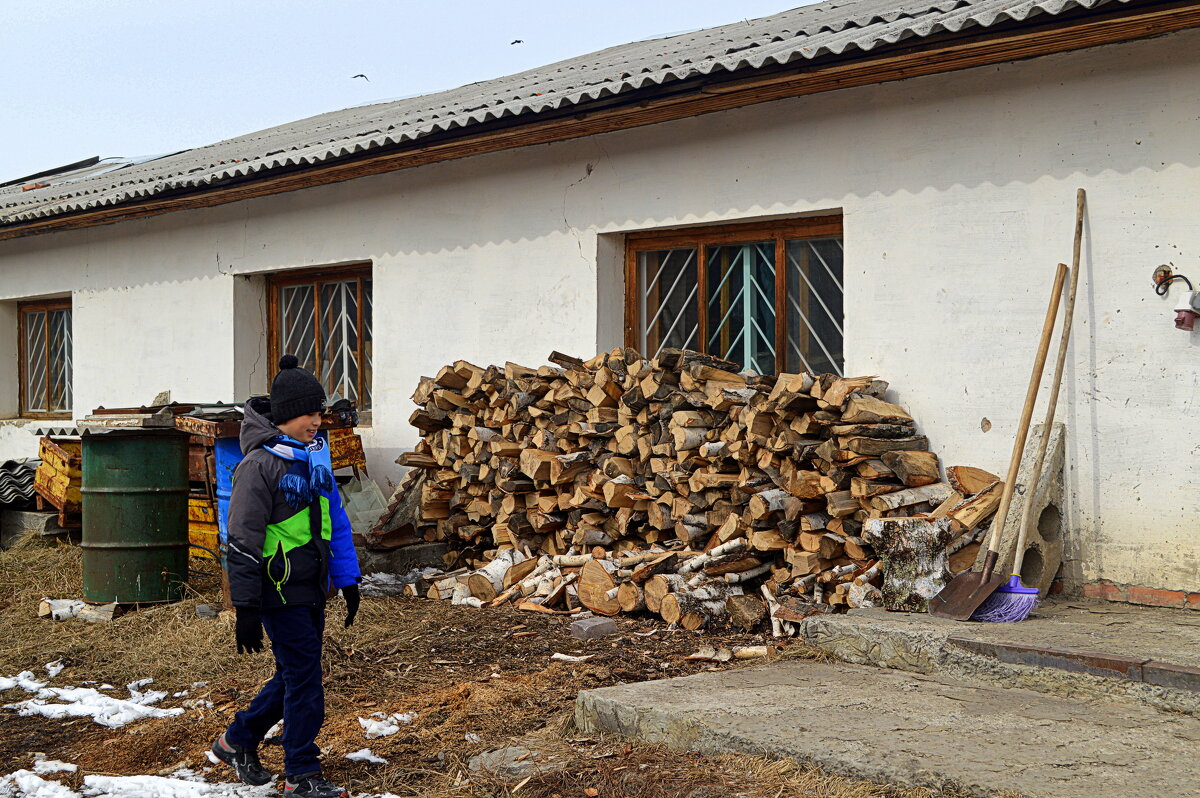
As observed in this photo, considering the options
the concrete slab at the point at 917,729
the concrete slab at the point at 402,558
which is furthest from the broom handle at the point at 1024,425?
the concrete slab at the point at 402,558

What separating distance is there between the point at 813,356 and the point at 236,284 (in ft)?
19.1

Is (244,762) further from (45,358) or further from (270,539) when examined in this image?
(45,358)

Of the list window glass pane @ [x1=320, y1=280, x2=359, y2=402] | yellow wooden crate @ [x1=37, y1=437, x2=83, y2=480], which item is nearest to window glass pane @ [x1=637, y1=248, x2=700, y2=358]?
window glass pane @ [x1=320, y1=280, x2=359, y2=402]

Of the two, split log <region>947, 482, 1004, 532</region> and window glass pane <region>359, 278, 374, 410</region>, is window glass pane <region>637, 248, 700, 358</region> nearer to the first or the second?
split log <region>947, 482, 1004, 532</region>

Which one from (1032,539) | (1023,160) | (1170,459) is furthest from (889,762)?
(1023,160)

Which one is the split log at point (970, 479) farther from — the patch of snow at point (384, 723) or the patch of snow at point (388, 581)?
the patch of snow at point (388, 581)

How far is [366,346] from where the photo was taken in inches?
383

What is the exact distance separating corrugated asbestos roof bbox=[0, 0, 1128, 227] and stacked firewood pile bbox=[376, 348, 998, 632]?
1.67m

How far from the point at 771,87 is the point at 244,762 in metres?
4.39

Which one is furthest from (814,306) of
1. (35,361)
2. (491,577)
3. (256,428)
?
(35,361)

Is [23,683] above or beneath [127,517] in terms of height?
beneath

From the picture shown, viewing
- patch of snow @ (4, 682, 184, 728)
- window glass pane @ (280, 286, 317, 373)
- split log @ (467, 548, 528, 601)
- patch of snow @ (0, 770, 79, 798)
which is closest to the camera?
→ patch of snow @ (0, 770, 79, 798)

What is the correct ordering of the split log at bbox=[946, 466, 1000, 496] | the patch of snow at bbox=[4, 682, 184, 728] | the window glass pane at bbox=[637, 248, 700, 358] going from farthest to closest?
the window glass pane at bbox=[637, 248, 700, 358], the split log at bbox=[946, 466, 1000, 496], the patch of snow at bbox=[4, 682, 184, 728]

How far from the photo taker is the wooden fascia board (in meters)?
5.30
